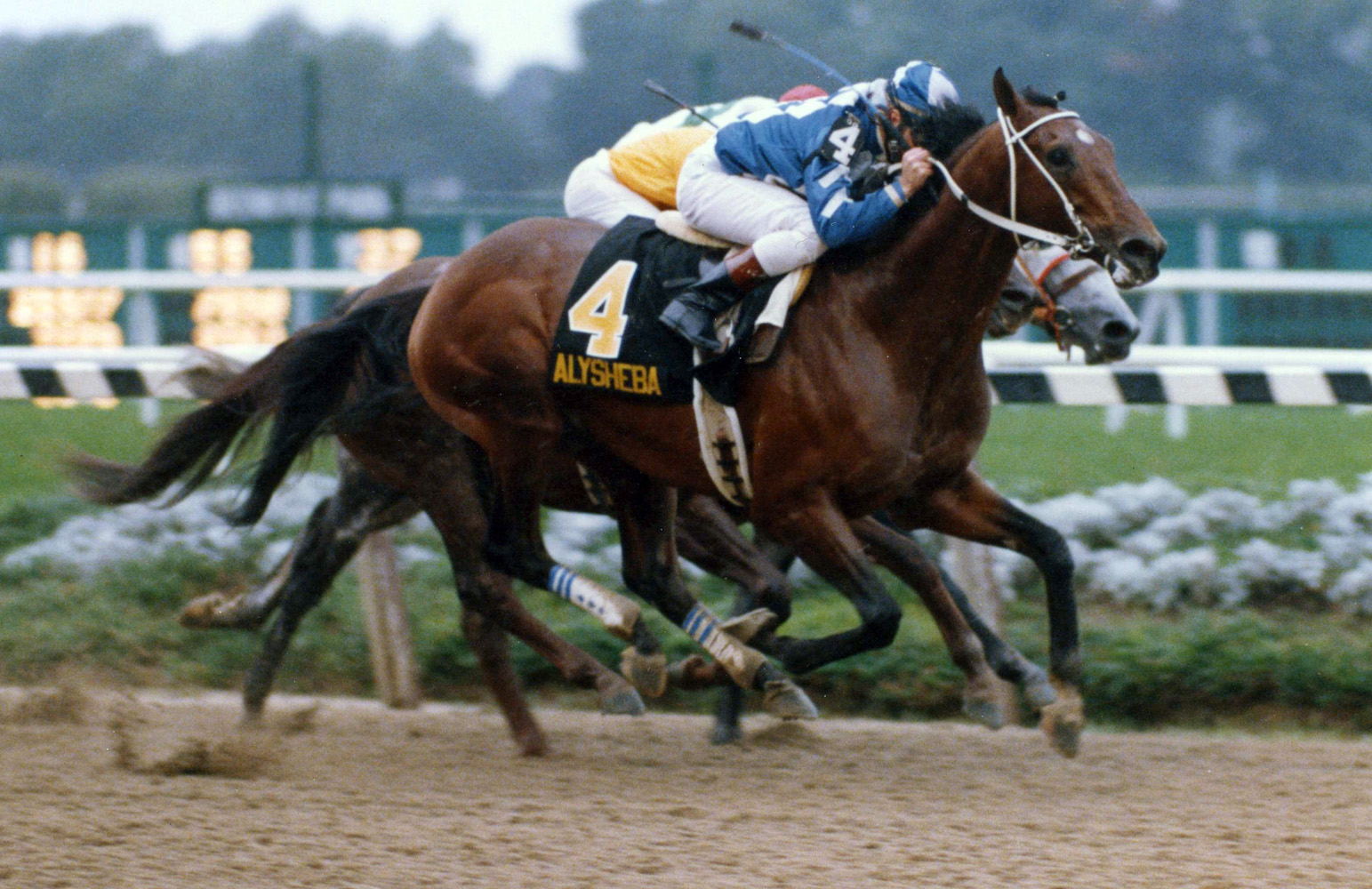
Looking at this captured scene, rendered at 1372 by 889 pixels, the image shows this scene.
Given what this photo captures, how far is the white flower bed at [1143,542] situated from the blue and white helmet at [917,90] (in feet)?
6.62

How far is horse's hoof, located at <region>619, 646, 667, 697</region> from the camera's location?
4.77 metres

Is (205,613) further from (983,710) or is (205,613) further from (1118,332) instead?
(1118,332)

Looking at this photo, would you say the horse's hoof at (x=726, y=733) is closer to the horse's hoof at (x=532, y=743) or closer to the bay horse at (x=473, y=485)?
the bay horse at (x=473, y=485)

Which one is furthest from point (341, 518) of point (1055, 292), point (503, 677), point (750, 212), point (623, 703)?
point (1055, 292)

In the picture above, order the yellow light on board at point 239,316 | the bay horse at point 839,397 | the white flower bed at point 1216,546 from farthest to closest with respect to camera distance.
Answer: the yellow light on board at point 239,316, the white flower bed at point 1216,546, the bay horse at point 839,397

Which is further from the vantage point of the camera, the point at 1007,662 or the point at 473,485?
the point at 473,485

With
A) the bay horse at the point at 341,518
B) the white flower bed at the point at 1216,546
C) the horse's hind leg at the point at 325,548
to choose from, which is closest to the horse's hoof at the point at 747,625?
the bay horse at the point at 341,518

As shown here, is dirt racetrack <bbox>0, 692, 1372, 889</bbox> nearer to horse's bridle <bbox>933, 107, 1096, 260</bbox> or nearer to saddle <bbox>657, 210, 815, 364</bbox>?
saddle <bbox>657, 210, 815, 364</bbox>

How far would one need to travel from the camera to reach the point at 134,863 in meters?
3.58

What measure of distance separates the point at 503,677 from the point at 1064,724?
1521 mm

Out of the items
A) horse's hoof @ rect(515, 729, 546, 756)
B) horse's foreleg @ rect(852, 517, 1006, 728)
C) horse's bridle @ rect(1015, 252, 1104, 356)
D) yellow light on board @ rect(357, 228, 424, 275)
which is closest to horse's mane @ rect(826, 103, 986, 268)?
horse's bridle @ rect(1015, 252, 1104, 356)

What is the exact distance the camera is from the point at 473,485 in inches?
206

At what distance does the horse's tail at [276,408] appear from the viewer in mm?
5273

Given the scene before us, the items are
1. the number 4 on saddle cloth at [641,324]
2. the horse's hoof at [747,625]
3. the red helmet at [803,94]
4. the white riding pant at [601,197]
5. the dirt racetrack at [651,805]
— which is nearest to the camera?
the dirt racetrack at [651,805]
